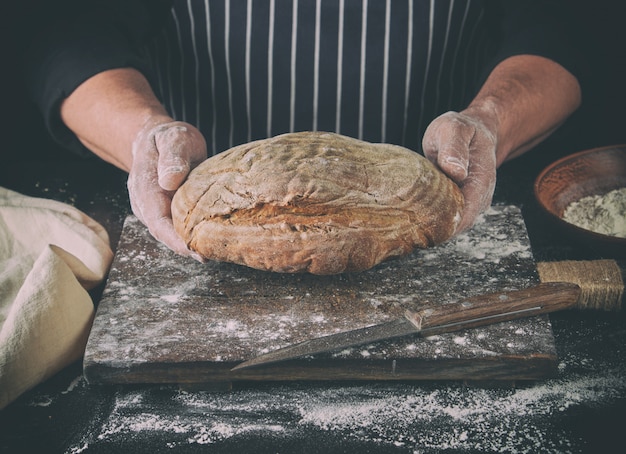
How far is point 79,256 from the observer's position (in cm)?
172

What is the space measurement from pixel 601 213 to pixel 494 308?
66cm

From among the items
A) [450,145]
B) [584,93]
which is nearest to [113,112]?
[450,145]

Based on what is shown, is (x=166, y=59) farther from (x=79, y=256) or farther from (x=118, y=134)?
(x=79, y=256)

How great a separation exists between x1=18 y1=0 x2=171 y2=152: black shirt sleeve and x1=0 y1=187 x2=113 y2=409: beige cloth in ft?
1.59

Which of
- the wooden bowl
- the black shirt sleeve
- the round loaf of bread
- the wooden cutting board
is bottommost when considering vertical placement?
the wooden cutting board

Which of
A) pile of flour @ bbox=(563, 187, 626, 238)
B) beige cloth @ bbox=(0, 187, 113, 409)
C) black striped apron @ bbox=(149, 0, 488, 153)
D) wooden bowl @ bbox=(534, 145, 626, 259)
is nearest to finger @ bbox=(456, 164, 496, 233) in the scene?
wooden bowl @ bbox=(534, 145, 626, 259)

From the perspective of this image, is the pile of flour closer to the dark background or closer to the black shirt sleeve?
the dark background

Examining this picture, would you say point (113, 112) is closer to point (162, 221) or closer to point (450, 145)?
point (162, 221)

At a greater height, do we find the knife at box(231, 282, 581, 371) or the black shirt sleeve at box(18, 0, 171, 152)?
the black shirt sleeve at box(18, 0, 171, 152)

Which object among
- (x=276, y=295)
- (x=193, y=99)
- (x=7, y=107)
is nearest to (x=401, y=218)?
(x=276, y=295)

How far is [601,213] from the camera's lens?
72.5 inches

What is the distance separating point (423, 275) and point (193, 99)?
1.26 m

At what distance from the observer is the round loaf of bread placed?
1.42 m

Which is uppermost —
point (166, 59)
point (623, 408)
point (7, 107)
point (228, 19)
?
point (228, 19)
